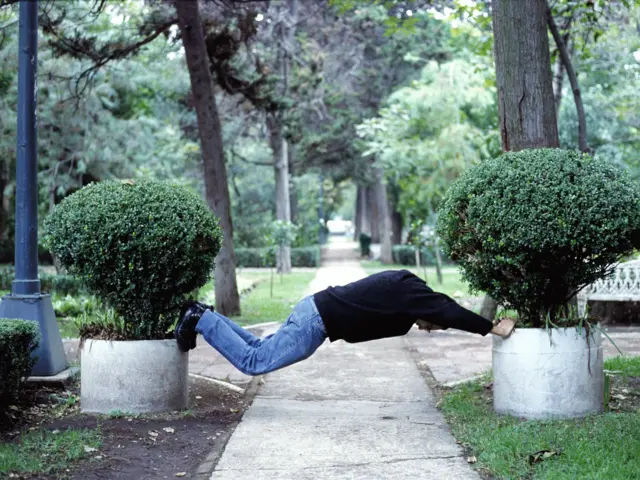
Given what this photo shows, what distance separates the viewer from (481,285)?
6391mm

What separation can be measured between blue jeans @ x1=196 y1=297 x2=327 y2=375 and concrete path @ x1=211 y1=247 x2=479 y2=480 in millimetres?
511

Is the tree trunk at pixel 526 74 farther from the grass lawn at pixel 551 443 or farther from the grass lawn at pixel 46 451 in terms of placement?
the grass lawn at pixel 46 451

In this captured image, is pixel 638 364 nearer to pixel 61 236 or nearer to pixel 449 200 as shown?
pixel 449 200

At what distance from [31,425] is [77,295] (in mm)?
12562

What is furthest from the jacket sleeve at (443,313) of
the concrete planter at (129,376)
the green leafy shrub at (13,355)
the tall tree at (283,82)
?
the tall tree at (283,82)

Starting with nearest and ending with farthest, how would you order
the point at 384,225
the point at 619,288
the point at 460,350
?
the point at 460,350 → the point at 619,288 → the point at 384,225

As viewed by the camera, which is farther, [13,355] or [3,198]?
[3,198]

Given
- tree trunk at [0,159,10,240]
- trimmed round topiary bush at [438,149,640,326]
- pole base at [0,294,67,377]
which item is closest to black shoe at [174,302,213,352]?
pole base at [0,294,67,377]

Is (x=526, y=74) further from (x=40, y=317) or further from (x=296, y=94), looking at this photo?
(x=296, y=94)

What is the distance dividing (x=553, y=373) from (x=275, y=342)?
82.5 inches

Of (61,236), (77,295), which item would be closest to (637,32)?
(77,295)

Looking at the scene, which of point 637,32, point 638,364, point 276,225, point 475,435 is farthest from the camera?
point 276,225

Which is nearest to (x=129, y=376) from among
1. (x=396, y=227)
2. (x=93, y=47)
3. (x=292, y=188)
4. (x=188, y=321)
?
(x=188, y=321)

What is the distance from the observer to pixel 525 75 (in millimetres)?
7598
